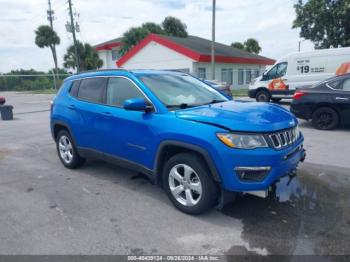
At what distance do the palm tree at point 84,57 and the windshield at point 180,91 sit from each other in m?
33.1

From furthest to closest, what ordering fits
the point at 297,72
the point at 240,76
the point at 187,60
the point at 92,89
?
the point at 240,76, the point at 187,60, the point at 297,72, the point at 92,89

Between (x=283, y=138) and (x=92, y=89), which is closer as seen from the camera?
(x=283, y=138)

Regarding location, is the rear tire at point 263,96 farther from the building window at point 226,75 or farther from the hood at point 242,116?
the building window at point 226,75

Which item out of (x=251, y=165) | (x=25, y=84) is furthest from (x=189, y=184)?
(x=25, y=84)

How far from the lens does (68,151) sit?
566cm

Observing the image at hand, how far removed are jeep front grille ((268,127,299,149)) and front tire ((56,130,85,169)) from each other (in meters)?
3.44

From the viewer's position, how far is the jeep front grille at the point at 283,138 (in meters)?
3.32

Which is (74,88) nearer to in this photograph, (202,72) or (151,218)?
(151,218)

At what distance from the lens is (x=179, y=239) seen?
10.5ft

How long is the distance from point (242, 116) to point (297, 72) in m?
12.4

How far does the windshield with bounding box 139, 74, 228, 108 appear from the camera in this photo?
161 inches

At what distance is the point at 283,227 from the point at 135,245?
5.21 ft

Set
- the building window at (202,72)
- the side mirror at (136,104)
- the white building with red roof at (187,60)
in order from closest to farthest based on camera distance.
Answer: the side mirror at (136,104) → the white building with red roof at (187,60) → the building window at (202,72)

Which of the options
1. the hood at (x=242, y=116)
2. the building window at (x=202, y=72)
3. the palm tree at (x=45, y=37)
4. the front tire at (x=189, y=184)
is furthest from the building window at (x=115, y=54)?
the front tire at (x=189, y=184)
